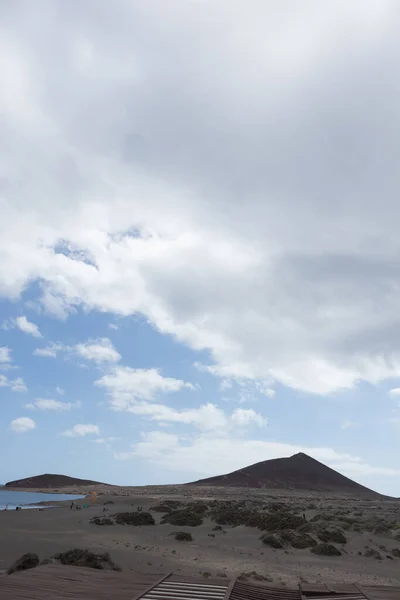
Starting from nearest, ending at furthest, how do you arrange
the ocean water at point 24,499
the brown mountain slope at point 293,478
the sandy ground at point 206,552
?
the sandy ground at point 206,552, the ocean water at point 24,499, the brown mountain slope at point 293,478

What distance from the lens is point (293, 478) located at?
163 m

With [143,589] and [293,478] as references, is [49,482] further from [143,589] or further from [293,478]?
[143,589]

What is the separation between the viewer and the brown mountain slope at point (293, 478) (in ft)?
504

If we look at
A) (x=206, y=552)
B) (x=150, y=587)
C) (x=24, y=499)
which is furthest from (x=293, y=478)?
(x=150, y=587)

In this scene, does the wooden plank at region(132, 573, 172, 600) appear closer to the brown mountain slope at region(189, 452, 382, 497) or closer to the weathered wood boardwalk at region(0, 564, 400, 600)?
the weathered wood boardwalk at region(0, 564, 400, 600)

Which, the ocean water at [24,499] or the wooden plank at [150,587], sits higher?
the ocean water at [24,499]

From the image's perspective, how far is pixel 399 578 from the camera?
1944 cm

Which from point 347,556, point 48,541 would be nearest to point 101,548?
point 48,541

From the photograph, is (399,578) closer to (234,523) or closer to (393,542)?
(393,542)

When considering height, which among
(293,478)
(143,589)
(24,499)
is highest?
(293,478)

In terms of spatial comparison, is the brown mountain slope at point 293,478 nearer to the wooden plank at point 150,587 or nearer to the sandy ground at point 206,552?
the sandy ground at point 206,552

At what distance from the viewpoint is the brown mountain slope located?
154 meters

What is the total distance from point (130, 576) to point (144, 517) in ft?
74.6

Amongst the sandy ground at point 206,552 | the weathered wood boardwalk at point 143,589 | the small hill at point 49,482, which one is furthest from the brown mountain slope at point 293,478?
the weathered wood boardwalk at point 143,589
